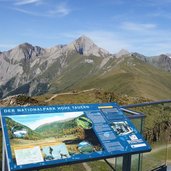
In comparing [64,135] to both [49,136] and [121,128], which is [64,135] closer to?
[49,136]

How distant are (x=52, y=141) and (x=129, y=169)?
7.66ft

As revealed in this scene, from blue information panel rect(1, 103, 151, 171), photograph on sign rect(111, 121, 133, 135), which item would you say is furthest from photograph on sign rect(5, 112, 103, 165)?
photograph on sign rect(111, 121, 133, 135)

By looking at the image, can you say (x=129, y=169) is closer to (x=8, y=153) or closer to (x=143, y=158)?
(x=143, y=158)

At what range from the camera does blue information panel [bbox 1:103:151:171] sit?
605cm

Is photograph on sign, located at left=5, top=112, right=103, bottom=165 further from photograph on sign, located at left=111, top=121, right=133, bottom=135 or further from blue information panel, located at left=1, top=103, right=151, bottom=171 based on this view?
photograph on sign, located at left=111, top=121, right=133, bottom=135

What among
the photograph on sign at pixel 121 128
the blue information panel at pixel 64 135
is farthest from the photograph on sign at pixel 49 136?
the photograph on sign at pixel 121 128

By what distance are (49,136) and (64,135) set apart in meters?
0.30

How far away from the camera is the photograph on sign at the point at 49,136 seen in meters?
6.05

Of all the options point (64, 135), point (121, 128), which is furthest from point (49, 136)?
point (121, 128)

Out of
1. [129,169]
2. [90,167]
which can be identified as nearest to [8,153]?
[90,167]

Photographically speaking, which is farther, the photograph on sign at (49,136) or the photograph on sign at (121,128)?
the photograph on sign at (121,128)

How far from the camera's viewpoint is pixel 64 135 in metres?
6.69

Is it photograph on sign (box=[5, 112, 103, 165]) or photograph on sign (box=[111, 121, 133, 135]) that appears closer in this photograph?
photograph on sign (box=[5, 112, 103, 165])

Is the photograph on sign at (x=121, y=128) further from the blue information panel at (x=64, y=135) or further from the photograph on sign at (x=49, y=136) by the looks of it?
the photograph on sign at (x=49, y=136)
